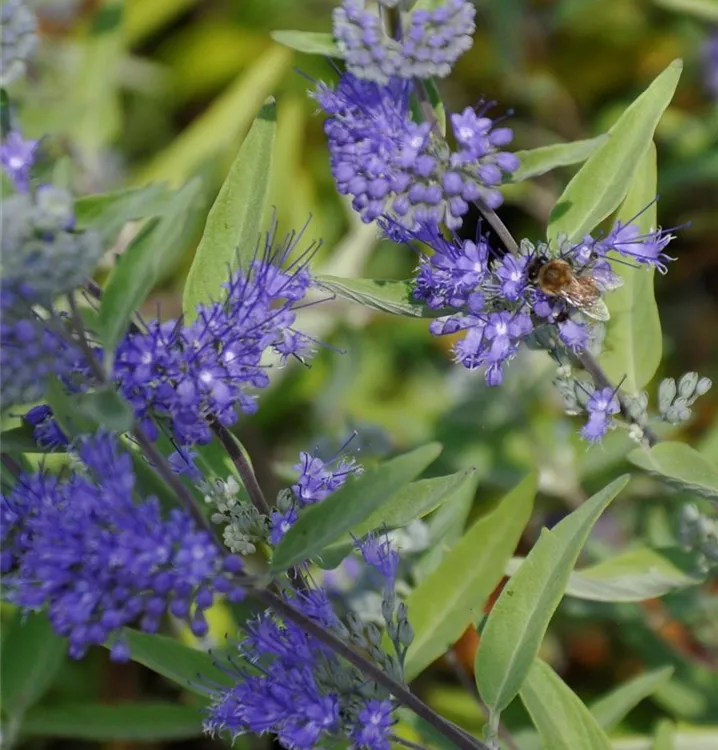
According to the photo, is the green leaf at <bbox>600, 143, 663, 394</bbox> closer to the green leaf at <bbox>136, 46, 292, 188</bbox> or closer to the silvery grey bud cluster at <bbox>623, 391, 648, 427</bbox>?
the silvery grey bud cluster at <bbox>623, 391, 648, 427</bbox>

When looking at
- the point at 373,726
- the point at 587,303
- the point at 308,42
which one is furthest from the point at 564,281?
the point at 373,726

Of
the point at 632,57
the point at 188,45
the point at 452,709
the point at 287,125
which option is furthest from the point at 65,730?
the point at 632,57

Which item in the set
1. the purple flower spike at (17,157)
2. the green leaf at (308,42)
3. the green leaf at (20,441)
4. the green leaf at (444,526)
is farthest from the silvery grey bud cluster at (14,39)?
the green leaf at (444,526)

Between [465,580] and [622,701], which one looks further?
[622,701]

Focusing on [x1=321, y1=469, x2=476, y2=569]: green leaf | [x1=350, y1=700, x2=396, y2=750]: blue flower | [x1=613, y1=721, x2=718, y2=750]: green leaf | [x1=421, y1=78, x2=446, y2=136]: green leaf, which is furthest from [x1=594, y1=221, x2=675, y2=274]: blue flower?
[x1=613, y1=721, x2=718, y2=750]: green leaf

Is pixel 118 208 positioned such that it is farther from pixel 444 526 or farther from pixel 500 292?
pixel 444 526

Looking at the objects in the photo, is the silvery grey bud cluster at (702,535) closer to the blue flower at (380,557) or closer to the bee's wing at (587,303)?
the bee's wing at (587,303)

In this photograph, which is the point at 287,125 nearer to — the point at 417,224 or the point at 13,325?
the point at 417,224
